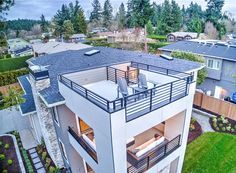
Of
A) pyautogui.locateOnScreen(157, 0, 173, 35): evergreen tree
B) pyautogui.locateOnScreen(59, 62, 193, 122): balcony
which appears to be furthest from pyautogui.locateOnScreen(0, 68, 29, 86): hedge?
pyautogui.locateOnScreen(157, 0, 173, 35): evergreen tree

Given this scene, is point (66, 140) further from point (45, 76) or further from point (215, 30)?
point (215, 30)

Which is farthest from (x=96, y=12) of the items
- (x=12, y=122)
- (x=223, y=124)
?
(x=223, y=124)

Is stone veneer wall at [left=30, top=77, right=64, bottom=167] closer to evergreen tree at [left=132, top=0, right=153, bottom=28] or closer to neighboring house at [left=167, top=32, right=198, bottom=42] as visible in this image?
evergreen tree at [left=132, top=0, right=153, bottom=28]

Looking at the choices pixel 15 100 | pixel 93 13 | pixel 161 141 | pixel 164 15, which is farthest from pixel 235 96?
pixel 93 13

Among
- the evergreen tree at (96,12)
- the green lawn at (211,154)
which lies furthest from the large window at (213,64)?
the evergreen tree at (96,12)

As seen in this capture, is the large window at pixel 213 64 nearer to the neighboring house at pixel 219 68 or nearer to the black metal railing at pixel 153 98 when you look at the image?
the neighboring house at pixel 219 68

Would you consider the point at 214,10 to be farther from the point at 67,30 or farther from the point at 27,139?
the point at 27,139
